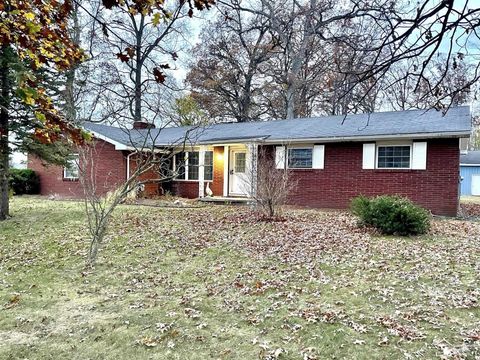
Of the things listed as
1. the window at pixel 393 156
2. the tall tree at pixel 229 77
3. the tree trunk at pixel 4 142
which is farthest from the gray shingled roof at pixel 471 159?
the tree trunk at pixel 4 142

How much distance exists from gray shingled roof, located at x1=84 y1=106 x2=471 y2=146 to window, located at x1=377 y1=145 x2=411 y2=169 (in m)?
0.65

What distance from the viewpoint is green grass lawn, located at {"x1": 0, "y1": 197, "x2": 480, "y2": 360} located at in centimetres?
391

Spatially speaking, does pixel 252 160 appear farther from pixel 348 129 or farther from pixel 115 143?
pixel 115 143

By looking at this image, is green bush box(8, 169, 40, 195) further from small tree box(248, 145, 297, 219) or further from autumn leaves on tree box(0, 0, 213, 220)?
autumn leaves on tree box(0, 0, 213, 220)

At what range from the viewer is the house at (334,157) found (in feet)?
40.1

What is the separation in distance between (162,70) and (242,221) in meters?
7.80

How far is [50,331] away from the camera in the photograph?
4.41 metres

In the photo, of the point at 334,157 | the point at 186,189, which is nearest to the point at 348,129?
the point at 334,157

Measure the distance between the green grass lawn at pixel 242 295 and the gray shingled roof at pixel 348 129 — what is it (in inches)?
132

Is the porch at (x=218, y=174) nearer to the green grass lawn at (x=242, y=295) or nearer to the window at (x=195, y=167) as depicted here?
the window at (x=195, y=167)

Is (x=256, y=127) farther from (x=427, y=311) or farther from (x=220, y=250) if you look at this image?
(x=427, y=311)

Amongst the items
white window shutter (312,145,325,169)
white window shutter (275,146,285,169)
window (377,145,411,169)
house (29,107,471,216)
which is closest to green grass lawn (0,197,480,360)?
house (29,107,471,216)

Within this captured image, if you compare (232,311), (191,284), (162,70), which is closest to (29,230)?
(191,284)

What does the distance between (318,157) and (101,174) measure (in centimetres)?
991
